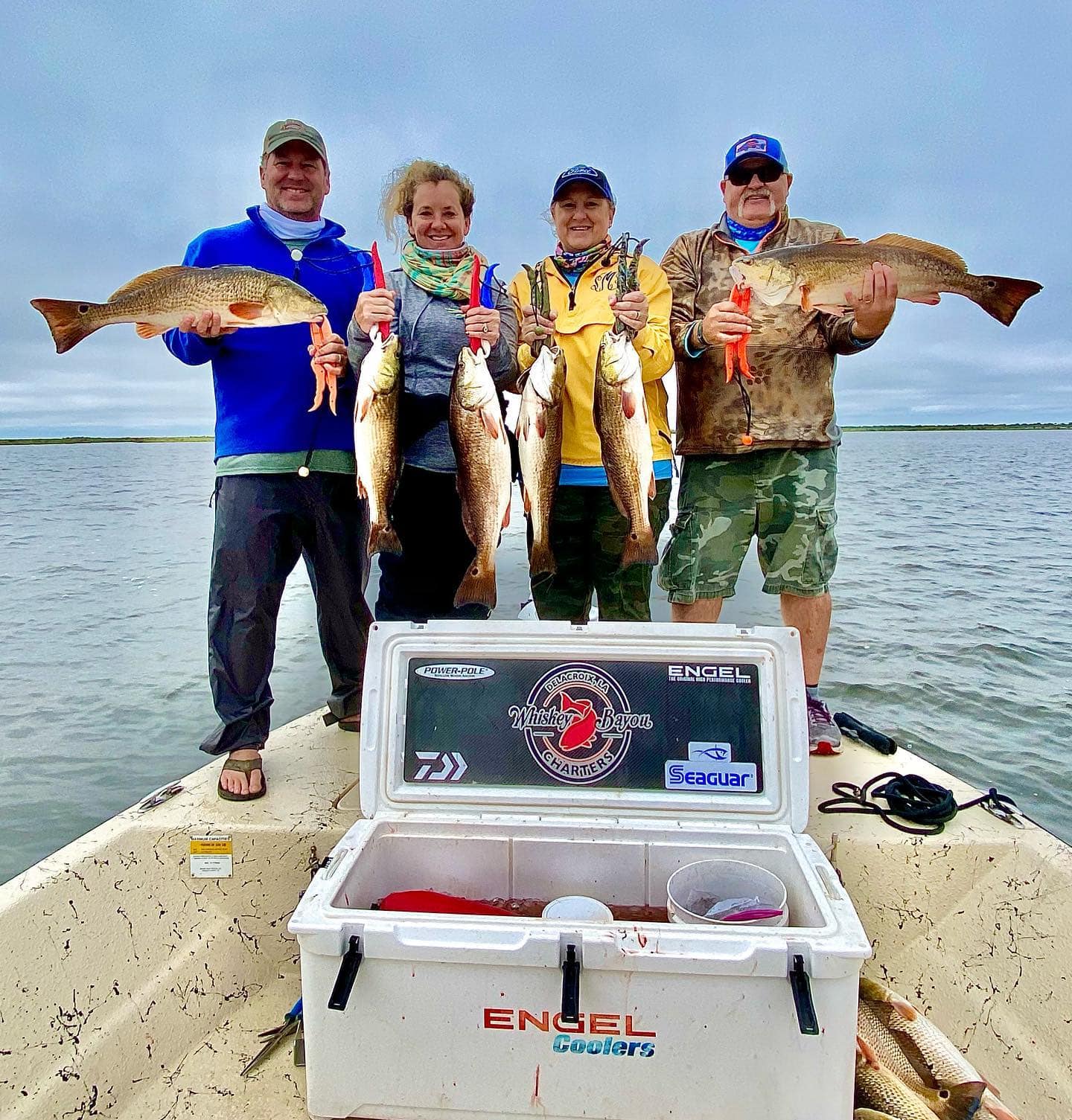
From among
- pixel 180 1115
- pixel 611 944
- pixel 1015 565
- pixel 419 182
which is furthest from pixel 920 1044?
pixel 1015 565

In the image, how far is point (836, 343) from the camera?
3.55m

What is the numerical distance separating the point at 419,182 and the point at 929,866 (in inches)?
123

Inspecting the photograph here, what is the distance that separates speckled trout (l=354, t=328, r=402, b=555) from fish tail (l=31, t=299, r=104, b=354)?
3.50ft

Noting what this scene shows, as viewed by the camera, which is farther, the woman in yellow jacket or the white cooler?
the woman in yellow jacket

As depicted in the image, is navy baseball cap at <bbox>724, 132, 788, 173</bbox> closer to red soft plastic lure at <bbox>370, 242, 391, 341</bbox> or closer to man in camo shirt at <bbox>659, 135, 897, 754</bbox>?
man in camo shirt at <bbox>659, 135, 897, 754</bbox>

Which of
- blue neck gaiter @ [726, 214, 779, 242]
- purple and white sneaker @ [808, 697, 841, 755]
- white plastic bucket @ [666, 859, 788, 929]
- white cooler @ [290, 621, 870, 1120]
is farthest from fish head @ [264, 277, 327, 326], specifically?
purple and white sneaker @ [808, 697, 841, 755]

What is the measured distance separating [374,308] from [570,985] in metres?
2.30

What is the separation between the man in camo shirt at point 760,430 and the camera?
3.52 metres

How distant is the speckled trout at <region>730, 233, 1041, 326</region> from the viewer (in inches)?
124

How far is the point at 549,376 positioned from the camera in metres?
3.04

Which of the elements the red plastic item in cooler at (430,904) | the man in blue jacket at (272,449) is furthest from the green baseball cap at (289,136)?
the red plastic item in cooler at (430,904)

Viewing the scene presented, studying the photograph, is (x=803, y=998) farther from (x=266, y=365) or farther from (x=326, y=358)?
(x=266, y=365)

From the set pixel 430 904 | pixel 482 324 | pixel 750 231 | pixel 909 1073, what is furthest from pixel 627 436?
pixel 909 1073

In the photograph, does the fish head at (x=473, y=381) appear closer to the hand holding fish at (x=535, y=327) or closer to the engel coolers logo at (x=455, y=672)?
the hand holding fish at (x=535, y=327)
